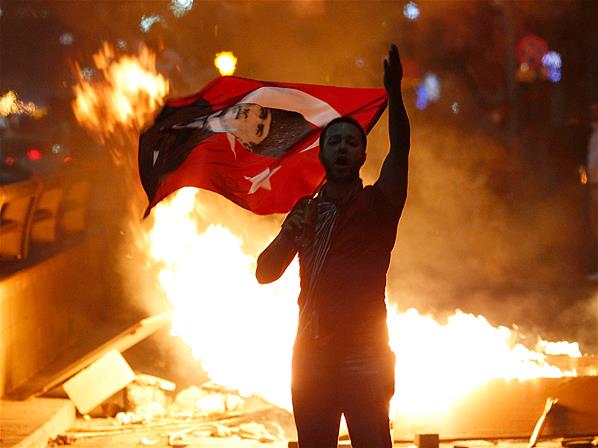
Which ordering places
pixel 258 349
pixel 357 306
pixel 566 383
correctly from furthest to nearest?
pixel 258 349 < pixel 566 383 < pixel 357 306

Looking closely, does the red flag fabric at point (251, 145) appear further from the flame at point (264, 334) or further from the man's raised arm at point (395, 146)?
the flame at point (264, 334)

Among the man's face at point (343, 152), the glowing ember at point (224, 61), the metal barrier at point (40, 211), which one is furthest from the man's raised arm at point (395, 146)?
the glowing ember at point (224, 61)

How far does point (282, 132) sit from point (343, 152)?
1541 mm

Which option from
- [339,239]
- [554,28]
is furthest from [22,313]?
[554,28]

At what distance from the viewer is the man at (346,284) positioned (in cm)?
388

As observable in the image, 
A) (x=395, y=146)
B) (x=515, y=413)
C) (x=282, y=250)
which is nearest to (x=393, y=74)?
(x=395, y=146)

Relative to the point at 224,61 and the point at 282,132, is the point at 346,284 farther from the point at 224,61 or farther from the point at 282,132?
the point at 224,61

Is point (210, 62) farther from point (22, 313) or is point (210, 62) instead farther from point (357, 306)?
point (357, 306)

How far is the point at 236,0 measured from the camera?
47.0 feet

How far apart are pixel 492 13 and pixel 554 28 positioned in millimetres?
1493

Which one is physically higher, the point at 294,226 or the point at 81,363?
the point at 81,363

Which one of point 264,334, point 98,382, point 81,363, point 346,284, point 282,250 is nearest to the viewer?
point 346,284

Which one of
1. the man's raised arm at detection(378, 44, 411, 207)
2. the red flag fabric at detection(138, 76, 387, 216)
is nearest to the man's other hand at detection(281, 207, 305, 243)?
the man's raised arm at detection(378, 44, 411, 207)

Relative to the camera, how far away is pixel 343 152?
3969 millimetres
